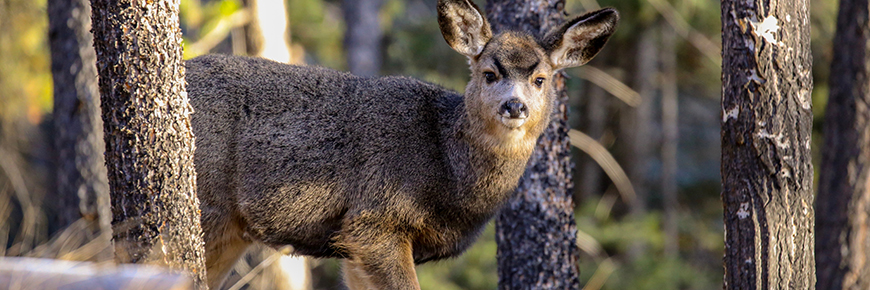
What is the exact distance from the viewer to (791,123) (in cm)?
476

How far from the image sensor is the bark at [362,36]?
14.5 metres

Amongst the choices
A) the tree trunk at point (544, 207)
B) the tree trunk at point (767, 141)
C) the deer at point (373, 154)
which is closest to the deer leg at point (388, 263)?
the deer at point (373, 154)

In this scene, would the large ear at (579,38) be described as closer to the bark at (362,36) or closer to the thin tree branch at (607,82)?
the thin tree branch at (607,82)

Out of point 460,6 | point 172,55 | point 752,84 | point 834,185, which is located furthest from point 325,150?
point 834,185

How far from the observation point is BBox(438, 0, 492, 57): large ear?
5.50 metres

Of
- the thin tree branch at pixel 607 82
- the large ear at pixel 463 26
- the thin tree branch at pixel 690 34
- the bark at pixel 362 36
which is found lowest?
the large ear at pixel 463 26

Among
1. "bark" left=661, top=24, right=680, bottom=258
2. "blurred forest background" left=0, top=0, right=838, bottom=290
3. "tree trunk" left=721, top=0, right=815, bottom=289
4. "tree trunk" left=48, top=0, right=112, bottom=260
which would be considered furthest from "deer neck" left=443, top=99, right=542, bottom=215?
"bark" left=661, top=24, right=680, bottom=258

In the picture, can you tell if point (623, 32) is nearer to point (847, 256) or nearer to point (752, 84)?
point (847, 256)

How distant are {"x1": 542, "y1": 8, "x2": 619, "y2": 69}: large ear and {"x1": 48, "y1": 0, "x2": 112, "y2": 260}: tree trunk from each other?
4.46m

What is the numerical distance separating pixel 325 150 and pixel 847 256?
5648 mm

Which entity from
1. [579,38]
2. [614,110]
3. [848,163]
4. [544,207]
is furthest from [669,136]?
[579,38]

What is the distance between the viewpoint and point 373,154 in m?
5.45

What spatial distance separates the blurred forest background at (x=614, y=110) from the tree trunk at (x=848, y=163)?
101 inches

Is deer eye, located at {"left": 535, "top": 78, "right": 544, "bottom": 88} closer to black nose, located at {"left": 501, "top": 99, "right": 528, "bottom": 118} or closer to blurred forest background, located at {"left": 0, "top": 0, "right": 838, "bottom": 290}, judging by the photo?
black nose, located at {"left": 501, "top": 99, "right": 528, "bottom": 118}
